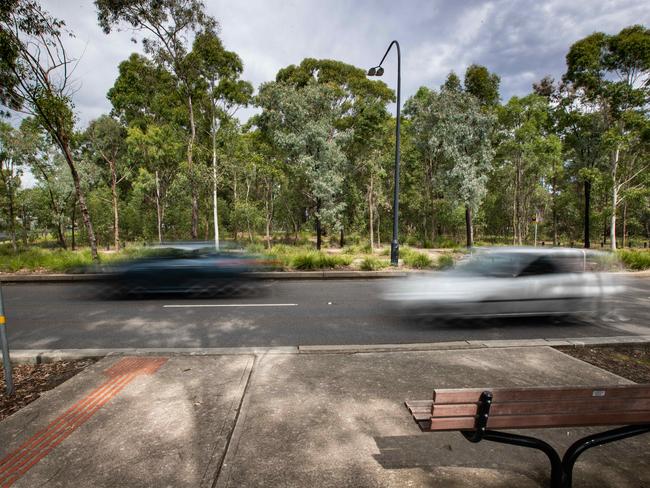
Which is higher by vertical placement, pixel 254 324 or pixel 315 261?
pixel 315 261

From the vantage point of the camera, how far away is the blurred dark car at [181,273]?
8.95 m

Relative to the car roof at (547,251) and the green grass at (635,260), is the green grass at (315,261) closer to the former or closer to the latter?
the car roof at (547,251)

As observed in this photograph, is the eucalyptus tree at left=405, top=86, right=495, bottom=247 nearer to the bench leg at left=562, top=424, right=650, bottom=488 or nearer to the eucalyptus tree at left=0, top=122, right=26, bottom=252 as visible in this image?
the bench leg at left=562, top=424, right=650, bottom=488

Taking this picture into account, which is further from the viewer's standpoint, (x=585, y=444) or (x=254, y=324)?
(x=254, y=324)

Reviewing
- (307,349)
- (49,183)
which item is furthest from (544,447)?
(49,183)

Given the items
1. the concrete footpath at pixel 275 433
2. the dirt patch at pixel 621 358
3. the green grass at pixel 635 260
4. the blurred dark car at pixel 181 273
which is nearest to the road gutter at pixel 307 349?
the dirt patch at pixel 621 358

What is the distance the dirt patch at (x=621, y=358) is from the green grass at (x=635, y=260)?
12.8m

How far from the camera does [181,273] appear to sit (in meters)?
8.95

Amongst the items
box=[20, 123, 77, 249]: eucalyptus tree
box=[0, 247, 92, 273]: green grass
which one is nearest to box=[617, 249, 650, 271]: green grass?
box=[0, 247, 92, 273]: green grass

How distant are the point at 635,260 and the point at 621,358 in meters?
13.7

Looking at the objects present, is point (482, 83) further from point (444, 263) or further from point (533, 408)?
point (533, 408)

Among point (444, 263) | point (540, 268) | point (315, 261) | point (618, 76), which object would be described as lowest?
point (444, 263)

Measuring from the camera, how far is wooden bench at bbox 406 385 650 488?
7.25 feet

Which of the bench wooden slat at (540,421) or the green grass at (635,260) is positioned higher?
the bench wooden slat at (540,421)
